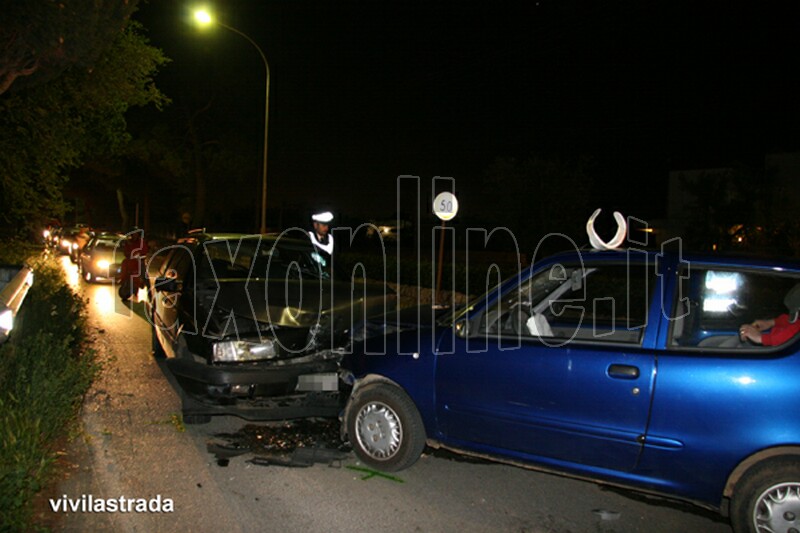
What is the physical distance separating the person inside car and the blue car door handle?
0.88 m

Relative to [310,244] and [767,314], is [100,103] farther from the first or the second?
[767,314]

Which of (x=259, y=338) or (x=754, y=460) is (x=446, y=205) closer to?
(x=259, y=338)

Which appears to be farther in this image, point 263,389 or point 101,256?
point 101,256

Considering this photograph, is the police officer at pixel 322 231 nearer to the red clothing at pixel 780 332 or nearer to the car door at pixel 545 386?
the car door at pixel 545 386

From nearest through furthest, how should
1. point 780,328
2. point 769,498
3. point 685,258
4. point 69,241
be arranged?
1. point 769,498
2. point 780,328
3. point 685,258
4. point 69,241

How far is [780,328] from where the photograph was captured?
13.3 feet

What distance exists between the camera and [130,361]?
8.75 m

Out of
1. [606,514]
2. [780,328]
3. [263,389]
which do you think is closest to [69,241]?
[263,389]

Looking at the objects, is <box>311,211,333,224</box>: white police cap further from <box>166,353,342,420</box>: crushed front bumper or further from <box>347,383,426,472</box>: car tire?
<box>347,383,426,472</box>: car tire

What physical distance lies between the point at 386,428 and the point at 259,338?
150 cm

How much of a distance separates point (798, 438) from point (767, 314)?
157 cm

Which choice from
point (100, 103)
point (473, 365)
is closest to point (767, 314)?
point (473, 365)

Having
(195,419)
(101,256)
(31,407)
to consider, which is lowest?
(195,419)

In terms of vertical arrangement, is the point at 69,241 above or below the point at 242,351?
above
